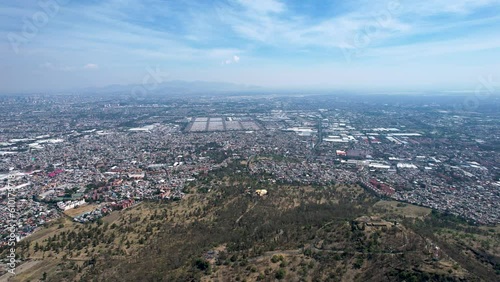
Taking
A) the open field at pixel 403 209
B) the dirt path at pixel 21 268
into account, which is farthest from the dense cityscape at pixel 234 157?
the dirt path at pixel 21 268

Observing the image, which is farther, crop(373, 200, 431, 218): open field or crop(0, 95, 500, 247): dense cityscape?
crop(0, 95, 500, 247): dense cityscape

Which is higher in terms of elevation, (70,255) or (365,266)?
(365,266)

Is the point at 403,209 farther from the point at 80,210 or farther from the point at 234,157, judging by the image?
the point at 80,210

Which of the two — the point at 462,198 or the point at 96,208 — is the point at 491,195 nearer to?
the point at 462,198

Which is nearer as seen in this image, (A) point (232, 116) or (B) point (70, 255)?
(B) point (70, 255)

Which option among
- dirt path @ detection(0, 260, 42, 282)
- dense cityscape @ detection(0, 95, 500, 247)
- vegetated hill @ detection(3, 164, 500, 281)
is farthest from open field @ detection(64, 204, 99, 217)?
dirt path @ detection(0, 260, 42, 282)

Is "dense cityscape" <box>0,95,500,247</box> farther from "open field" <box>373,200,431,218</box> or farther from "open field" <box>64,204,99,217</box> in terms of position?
"open field" <box>373,200,431,218</box>

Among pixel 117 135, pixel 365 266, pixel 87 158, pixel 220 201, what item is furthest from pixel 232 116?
pixel 365 266
